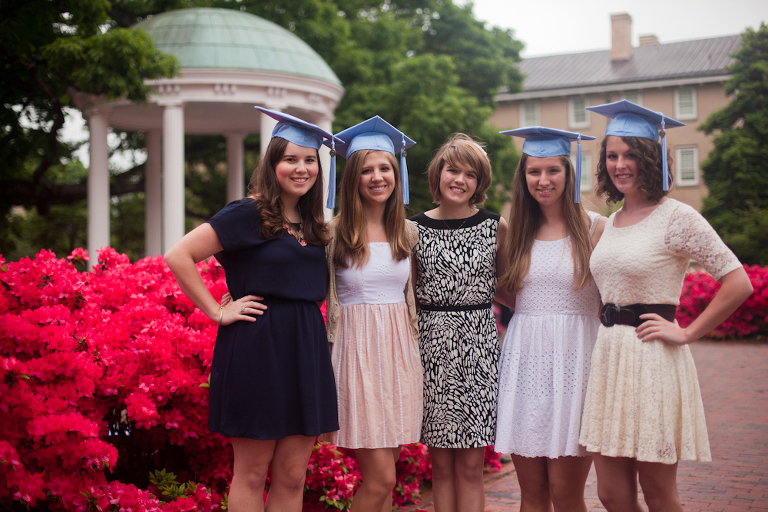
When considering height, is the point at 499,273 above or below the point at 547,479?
above

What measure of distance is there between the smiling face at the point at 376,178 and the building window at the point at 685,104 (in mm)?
35266

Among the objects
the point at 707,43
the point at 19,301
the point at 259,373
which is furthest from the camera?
the point at 707,43

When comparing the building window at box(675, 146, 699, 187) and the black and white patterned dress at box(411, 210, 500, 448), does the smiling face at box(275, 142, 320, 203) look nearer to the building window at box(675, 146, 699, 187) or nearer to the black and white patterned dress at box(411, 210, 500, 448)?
the black and white patterned dress at box(411, 210, 500, 448)

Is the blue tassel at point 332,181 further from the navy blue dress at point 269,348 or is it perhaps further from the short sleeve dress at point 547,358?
the short sleeve dress at point 547,358

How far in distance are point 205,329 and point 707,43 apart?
1606 inches

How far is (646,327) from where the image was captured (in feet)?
10.1

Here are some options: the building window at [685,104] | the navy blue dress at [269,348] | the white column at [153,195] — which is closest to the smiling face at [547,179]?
the navy blue dress at [269,348]

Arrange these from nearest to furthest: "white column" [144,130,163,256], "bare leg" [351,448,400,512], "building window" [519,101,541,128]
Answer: "bare leg" [351,448,400,512], "white column" [144,130,163,256], "building window" [519,101,541,128]

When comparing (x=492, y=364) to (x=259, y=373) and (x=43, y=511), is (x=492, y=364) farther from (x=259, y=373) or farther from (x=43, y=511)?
(x=43, y=511)

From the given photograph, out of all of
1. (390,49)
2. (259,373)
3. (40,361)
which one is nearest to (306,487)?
(259,373)

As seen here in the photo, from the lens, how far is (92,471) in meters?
3.11

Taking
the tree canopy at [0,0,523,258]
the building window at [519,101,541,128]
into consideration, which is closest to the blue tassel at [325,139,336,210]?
the tree canopy at [0,0,523,258]

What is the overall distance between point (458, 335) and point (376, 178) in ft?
2.95

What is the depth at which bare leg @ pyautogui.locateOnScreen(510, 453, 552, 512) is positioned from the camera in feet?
11.7
